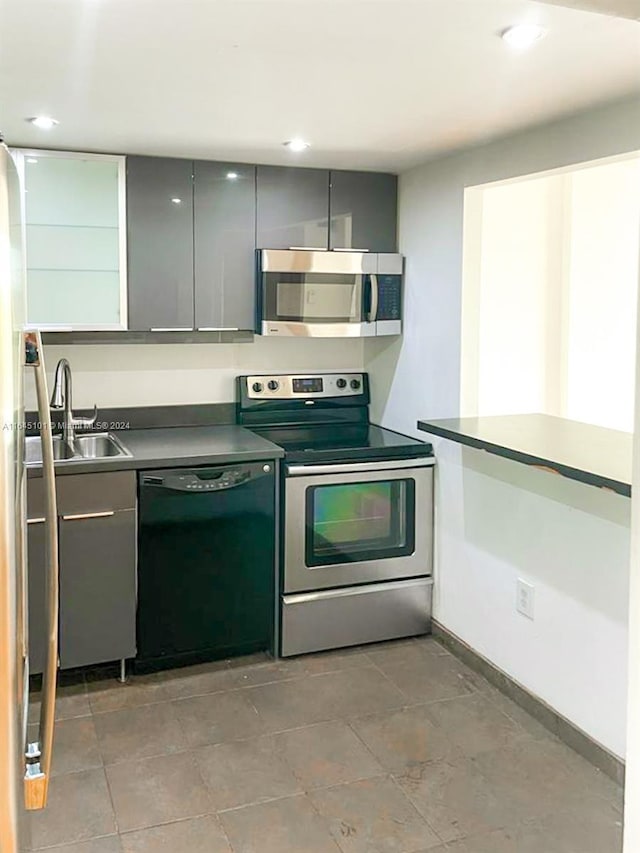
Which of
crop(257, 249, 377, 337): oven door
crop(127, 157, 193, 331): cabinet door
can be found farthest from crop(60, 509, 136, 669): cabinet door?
crop(257, 249, 377, 337): oven door

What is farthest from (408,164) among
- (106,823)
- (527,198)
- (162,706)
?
(106,823)

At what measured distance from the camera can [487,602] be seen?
3289mm

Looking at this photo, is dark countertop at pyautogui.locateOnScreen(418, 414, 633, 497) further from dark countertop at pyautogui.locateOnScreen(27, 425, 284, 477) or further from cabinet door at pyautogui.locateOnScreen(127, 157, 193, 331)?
cabinet door at pyautogui.locateOnScreen(127, 157, 193, 331)

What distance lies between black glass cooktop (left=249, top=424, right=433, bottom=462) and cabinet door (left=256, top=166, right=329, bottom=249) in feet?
2.88

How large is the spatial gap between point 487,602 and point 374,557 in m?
0.53

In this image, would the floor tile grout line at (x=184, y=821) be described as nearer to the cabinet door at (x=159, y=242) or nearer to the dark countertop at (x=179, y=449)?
the dark countertop at (x=179, y=449)

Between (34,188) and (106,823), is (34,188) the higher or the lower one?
the higher one

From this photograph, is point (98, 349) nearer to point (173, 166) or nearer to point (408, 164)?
point (173, 166)

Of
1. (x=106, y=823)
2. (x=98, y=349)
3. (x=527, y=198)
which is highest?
(x=527, y=198)

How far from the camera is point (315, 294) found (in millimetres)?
3625

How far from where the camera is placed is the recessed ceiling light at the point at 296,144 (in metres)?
3.06

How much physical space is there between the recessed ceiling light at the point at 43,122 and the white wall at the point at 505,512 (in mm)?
1565

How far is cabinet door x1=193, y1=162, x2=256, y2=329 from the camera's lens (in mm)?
3492

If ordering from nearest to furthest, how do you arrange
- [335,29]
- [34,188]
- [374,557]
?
[335,29], [34,188], [374,557]
